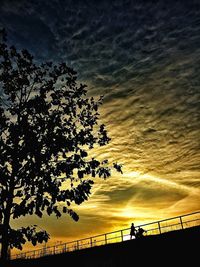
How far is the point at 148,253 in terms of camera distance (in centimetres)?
1791

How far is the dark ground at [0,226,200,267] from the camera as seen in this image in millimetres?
15367

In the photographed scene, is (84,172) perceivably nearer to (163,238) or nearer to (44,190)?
(44,190)

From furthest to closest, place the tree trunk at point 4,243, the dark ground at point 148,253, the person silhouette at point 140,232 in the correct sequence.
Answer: the person silhouette at point 140,232 → the dark ground at point 148,253 → the tree trunk at point 4,243

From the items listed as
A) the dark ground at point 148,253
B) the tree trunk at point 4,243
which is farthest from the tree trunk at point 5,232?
the dark ground at point 148,253

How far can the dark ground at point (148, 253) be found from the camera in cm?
1537

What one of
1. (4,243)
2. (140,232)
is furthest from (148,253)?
(4,243)

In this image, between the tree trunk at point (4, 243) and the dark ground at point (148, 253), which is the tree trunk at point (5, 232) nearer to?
the tree trunk at point (4, 243)

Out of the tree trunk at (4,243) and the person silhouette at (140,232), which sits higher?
the person silhouette at (140,232)

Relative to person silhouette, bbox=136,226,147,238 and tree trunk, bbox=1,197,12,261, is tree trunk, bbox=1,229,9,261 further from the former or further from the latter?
person silhouette, bbox=136,226,147,238

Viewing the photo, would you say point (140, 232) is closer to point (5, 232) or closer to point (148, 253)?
point (148, 253)

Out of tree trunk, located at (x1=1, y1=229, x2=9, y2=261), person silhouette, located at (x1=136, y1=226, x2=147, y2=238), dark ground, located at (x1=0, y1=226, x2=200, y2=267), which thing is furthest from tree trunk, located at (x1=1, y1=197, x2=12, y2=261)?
person silhouette, located at (x1=136, y1=226, x2=147, y2=238)

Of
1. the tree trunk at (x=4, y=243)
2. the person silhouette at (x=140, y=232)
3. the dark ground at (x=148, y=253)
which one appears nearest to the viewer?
the tree trunk at (x=4, y=243)

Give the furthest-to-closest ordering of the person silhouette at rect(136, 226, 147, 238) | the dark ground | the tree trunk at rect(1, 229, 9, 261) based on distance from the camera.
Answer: the person silhouette at rect(136, 226, 147, 238), the dark ground, the tree trunk at rect(1, 229, 9, 261)

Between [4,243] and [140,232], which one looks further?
[140,232]
